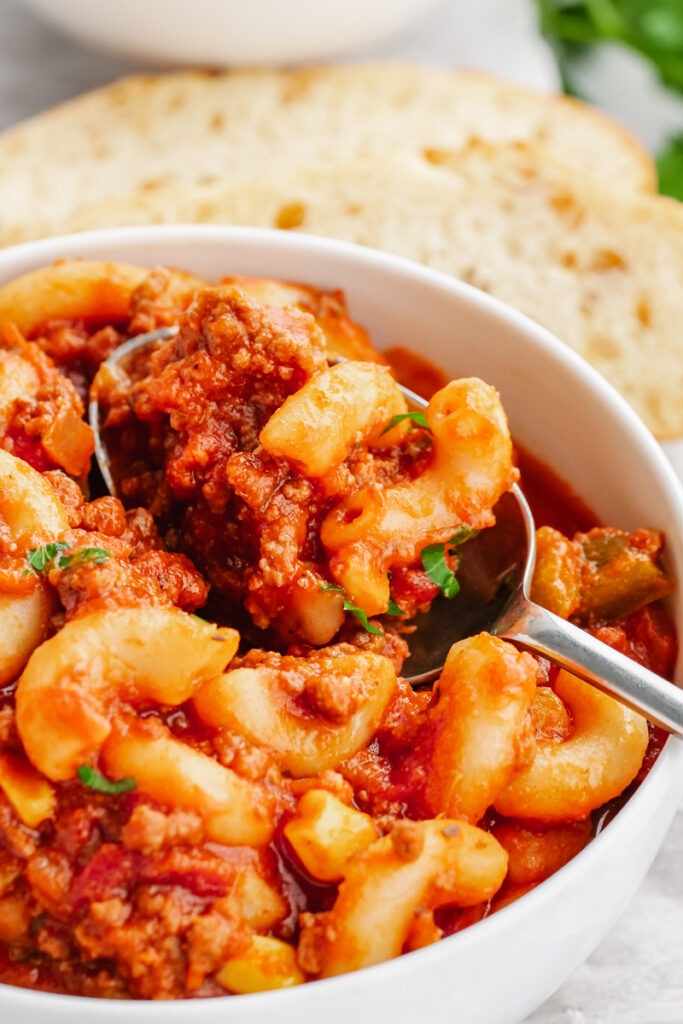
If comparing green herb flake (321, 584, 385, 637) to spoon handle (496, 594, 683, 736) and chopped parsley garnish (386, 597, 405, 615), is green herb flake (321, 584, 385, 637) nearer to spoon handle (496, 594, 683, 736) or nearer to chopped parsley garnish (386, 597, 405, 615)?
chopped parsley garnish (386, 597, 405, 615)

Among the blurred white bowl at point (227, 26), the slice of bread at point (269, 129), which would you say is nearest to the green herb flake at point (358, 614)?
the slice of bread at point (269, 129)

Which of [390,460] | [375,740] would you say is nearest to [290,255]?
[390,460]

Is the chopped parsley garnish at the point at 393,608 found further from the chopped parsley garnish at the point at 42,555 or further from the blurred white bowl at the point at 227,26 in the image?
the blurred white bowl at the point at 227,26

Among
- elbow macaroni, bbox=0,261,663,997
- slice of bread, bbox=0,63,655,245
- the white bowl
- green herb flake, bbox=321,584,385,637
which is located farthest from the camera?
slice of bread, bbox=0,63,655,245

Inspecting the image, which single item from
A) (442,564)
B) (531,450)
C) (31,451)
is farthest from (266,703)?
(531,450)

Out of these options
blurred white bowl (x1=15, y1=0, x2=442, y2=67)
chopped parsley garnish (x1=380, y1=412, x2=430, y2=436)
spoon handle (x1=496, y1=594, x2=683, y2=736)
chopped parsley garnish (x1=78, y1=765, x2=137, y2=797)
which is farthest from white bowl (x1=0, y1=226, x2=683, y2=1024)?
blurred white bowl (x1=15, y1=0, x2=442, y2=67)

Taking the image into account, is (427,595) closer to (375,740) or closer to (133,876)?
(375,740)
